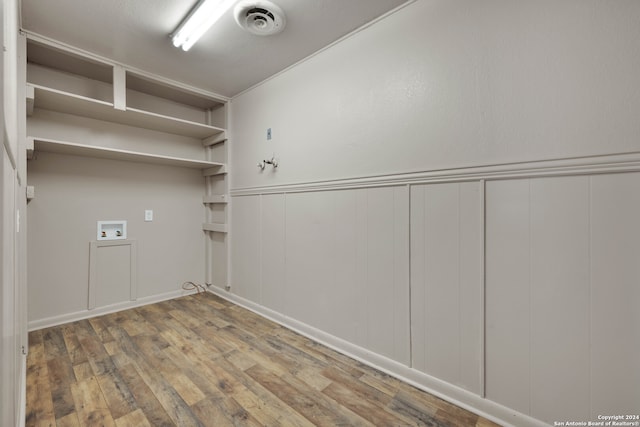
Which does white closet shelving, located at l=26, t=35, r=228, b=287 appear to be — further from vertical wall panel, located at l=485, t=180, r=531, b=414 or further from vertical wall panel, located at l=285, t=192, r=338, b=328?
vertical wall panel, located at l=485, t=180, r=531, b=414

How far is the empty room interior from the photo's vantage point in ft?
3.98

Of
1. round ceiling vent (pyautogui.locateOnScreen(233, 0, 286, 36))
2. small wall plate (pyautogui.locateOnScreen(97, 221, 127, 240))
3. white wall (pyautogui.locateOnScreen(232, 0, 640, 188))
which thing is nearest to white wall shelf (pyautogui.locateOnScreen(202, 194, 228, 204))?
small wall plate (pyautogui.locateOnScreen(97, 221, 127, 240))

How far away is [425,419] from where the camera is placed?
1428 millimetres

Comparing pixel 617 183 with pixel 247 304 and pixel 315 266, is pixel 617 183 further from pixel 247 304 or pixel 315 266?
pixel 247 304

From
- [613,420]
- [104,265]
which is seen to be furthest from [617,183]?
[104,265]

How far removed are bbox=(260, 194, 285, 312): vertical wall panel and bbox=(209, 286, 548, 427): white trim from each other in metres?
0.18

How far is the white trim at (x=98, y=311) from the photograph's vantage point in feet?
7.90

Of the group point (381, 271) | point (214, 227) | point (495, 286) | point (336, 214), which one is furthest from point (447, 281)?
point (214, 227)

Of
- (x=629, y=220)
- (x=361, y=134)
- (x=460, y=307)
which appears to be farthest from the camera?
(x=361, y=134)

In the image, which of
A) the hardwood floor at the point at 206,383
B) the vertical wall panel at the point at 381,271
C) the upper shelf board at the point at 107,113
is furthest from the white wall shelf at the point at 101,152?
the vertical wall panel at the point at 381,271

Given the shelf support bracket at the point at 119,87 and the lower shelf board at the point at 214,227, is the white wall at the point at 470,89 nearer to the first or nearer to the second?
the lower shelf board at the point at 214,227

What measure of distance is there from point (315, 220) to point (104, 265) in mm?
2127

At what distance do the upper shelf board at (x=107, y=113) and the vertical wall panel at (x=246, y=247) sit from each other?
0.88 m

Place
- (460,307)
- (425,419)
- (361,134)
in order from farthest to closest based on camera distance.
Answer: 1. (361,134)
2. (460,307)
3. (425,419)
